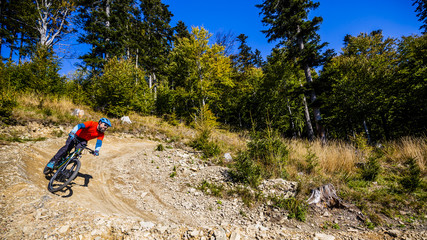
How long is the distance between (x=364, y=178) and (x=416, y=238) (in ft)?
9.05

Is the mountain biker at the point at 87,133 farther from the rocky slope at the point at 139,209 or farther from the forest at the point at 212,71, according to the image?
the forest at the point at 212,71

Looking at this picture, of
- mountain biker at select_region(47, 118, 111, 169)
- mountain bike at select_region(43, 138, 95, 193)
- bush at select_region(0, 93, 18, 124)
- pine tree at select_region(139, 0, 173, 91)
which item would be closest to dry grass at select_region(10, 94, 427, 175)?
bush at select_region(0, 93, 18, 124)

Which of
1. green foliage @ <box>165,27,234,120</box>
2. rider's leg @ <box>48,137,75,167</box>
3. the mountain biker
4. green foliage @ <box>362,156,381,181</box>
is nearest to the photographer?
rider's leg @ <box>48,137,75,167</box>

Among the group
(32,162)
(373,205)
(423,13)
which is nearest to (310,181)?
(373,205)

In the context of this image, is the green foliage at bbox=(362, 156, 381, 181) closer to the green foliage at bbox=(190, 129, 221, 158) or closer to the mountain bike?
the green foliage at bbox=(190, 129, 221, 158)

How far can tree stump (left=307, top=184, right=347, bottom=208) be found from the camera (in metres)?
4.16

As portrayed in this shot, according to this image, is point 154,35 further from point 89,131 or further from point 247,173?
point 247,173

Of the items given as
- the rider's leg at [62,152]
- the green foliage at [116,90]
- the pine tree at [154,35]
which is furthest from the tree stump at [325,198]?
the pine tree at [154,35]

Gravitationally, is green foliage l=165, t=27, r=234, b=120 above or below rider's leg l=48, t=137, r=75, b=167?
above

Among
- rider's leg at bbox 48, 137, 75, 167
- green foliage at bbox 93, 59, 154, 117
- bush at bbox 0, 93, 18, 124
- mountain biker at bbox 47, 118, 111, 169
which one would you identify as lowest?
rider's leg at bbox 48, 137, 75, 167

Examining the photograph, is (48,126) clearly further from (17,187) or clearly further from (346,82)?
(346,82)

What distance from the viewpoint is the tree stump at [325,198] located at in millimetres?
4156

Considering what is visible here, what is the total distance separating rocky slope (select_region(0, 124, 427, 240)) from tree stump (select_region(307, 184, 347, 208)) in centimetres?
20

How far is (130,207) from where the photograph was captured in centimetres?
446
